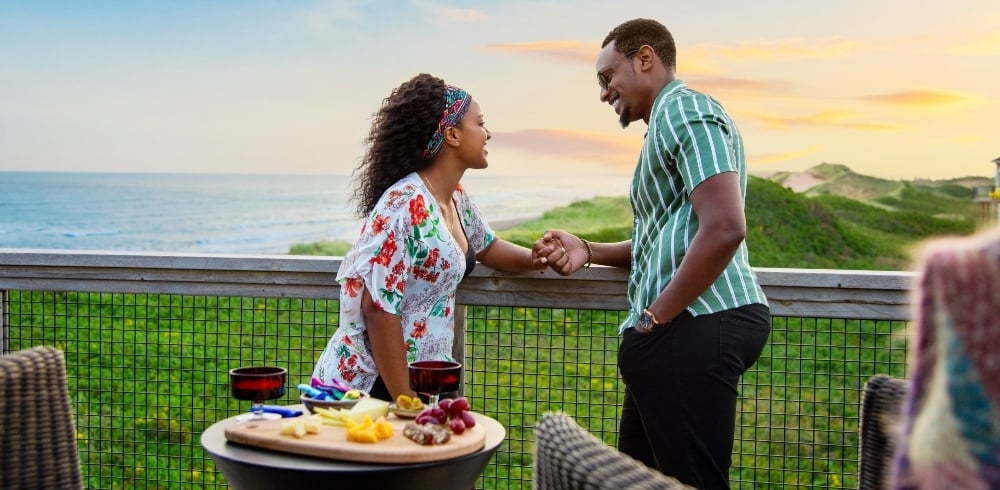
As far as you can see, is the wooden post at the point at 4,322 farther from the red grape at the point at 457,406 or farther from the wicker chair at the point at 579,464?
the wicker chair at the point at 579,464

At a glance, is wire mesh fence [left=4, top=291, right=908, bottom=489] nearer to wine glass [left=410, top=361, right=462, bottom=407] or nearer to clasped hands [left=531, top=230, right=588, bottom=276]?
clasped hands [left=531, top=230, right=588, bottom=276]

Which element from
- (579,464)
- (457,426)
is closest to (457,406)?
(457,426)

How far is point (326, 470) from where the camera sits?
2008 millimetres

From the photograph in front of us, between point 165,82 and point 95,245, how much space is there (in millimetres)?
6730

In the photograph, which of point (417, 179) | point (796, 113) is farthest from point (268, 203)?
point (417, 179)

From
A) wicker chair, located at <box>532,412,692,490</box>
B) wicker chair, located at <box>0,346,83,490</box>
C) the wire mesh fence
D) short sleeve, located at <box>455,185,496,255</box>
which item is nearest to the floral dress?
short sleeve, located at <box>455,185,496,255</box>

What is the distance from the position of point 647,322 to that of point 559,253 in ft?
1.93

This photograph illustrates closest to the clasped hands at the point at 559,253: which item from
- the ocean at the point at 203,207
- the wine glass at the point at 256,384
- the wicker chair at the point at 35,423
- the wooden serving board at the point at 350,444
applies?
the wooden serving board at the point at 350,444

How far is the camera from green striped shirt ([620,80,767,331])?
7.78 feet

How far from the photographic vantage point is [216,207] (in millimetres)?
43531

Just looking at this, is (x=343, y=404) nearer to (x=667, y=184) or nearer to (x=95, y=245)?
(x=667, y=184)

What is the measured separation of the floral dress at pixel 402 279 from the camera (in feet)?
8.84

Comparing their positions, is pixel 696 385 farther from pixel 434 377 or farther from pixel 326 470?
pixel 326 470

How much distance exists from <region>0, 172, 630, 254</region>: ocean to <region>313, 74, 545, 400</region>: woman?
21.3 m
